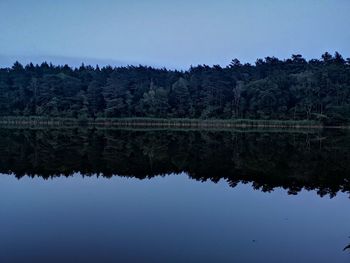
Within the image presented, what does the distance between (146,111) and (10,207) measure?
225 ft

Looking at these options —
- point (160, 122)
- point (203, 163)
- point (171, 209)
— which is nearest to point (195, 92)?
point (160, 122)

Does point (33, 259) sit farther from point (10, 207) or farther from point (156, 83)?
point (156, 83)

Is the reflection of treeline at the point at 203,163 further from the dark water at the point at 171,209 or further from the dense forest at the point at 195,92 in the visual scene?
the dense forest at the point at 195,92

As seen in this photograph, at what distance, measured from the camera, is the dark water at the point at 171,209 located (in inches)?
396

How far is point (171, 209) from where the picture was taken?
1427 centimetres

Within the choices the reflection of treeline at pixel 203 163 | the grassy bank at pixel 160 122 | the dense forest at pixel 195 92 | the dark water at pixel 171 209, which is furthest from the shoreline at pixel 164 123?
the dark water at pixel 171 209

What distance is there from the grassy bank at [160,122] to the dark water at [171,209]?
46.3 metres

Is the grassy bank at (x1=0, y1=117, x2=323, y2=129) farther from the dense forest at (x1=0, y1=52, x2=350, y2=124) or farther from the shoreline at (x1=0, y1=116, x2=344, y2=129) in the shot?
the dense forest at (x1=0, y1=52, x2=350, y2=124)

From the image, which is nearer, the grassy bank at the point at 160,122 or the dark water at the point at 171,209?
the dark water at the point at 171,209

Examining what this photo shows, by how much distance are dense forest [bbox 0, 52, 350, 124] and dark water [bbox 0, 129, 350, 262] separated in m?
50.3

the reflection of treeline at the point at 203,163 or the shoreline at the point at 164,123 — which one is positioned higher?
the shoreline at the point at 164,123

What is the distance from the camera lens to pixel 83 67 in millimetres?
103000

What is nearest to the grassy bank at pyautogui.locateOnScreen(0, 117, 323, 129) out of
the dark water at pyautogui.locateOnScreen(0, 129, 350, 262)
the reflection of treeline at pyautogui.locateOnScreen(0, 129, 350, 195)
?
the reflection of treeline at pyautogui.locateOnScreen(0, 129, 350, 195)

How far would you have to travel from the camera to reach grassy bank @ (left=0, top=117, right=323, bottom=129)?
72.5m
